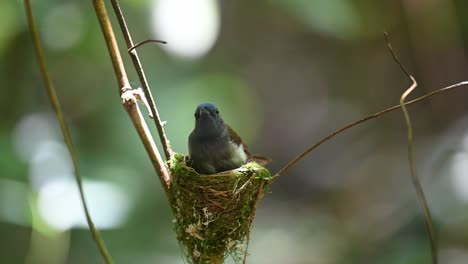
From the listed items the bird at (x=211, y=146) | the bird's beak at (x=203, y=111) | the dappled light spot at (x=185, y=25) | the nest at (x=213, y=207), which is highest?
the dappled light spot at (x=185, y=25)

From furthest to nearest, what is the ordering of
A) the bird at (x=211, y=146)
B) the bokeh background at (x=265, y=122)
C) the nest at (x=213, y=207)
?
1. the bokeh background at (x=265, y=122)
2. the bird at (x=211, y=146)
3. the nest at (x=213, y=207)

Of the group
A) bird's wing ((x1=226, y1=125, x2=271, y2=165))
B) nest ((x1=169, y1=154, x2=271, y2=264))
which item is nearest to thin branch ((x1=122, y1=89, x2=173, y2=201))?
nest ((x1=169, y1=154, x2=271, y2=264))

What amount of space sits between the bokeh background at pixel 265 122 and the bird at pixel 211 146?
2.63ft

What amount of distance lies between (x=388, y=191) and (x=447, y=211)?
5.30ft

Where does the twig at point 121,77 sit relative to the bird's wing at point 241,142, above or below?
above

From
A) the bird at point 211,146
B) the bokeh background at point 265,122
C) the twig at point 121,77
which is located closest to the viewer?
the twig at point 121,77

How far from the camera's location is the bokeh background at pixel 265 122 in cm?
340

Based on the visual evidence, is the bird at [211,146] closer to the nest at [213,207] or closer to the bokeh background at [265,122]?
the nest at [213,207]

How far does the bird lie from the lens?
236cm

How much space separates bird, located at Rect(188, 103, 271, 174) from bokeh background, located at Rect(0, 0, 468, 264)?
0.80 meters

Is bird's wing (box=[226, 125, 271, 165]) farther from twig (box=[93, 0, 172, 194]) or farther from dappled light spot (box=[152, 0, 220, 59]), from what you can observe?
twig (box=[93, 0, 172, 194])

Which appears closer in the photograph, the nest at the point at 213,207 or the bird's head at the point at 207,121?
the nest at the point at 213,207

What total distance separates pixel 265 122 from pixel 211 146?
11.3ft

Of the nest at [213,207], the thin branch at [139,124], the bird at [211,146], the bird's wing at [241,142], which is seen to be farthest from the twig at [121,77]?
the bird's wing at [241,142]
